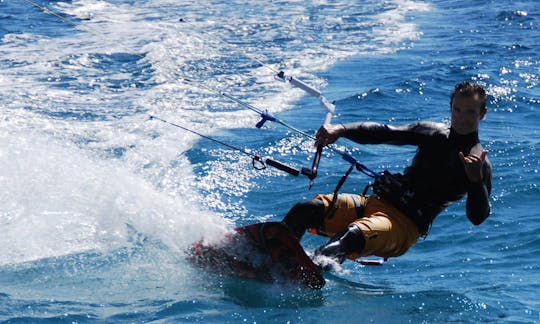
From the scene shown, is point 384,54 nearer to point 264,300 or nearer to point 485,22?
point 485,22

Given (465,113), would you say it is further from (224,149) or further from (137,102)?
(137,102)

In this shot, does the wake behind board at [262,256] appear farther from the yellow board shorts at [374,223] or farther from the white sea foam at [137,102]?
the yellow board shorts at [374,223]

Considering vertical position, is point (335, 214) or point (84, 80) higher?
point (335, 214)

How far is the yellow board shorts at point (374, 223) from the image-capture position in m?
5.51

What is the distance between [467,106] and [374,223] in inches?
38.3

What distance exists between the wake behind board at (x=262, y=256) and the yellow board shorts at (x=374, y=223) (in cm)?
34

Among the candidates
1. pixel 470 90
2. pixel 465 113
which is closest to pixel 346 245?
pixel 465 113

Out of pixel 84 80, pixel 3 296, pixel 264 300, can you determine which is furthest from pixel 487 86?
pixel 3 296

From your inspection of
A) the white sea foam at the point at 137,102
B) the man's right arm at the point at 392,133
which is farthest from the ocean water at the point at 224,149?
the man's right arm at the point at 392,133

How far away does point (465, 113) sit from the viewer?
17.8ft

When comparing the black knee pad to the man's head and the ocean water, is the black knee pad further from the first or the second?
the man's head

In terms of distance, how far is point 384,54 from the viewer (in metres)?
15.8

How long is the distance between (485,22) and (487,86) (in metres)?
5.63

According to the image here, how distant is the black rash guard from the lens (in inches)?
219
